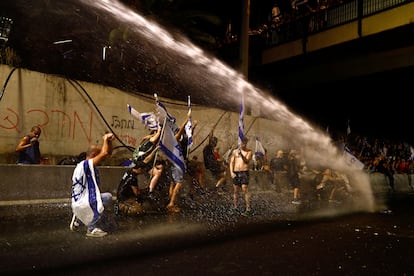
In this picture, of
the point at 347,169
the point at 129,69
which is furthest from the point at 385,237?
the point at 129,69

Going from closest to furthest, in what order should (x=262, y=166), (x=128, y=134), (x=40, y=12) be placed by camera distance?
(x=128, y=134)
(x=40, y=12)
(x=262, y=166)

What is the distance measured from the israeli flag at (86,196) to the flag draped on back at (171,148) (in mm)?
2603

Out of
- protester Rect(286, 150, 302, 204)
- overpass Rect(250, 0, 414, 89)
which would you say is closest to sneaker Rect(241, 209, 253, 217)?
protester Rect(286, 150, 302, 204)

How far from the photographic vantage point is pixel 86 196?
5805 mm

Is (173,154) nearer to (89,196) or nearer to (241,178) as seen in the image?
(241,178)

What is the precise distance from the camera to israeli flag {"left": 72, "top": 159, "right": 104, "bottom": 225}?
577 cm

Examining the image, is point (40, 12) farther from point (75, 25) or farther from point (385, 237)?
point (385, 237)

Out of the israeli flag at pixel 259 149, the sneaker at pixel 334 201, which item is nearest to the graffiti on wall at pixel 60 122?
the israeli flag at pixel 259 149

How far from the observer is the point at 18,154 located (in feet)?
27.7

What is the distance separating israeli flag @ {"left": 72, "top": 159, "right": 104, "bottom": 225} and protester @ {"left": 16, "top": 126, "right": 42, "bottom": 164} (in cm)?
321

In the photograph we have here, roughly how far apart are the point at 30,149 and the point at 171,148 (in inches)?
118

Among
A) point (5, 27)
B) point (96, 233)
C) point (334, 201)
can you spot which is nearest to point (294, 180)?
point (334, 201)

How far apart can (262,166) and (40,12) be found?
8.59 metres

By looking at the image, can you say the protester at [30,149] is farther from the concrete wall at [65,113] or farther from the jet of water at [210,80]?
the jet of water at [210,80]
